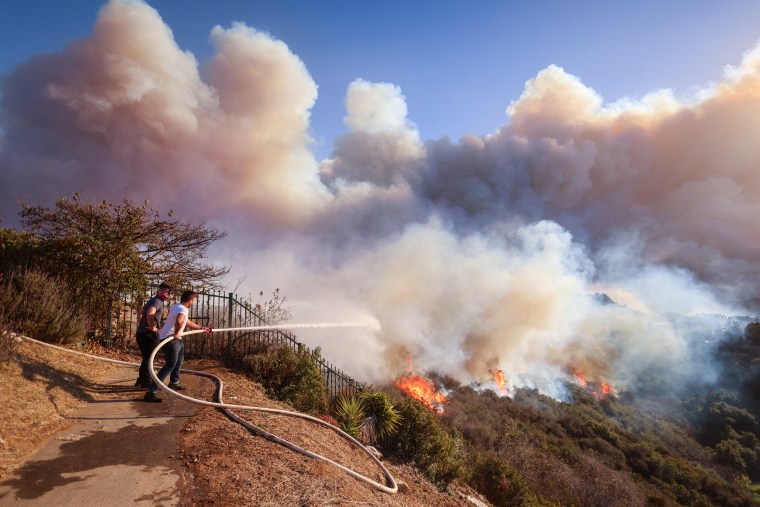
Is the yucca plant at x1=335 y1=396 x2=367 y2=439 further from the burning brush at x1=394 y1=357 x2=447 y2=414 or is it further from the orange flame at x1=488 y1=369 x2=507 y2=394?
the orange flame at x1=488 y1=369 x2=507 y2=394

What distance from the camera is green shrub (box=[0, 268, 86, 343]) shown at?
6953 millimetres

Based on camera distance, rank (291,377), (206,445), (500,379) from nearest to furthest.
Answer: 1. (206,445)
2. (291,377)
3. (500,379)

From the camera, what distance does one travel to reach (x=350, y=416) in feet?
28.2

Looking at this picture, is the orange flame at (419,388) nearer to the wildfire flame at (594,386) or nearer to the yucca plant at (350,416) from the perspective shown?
the yucca plant at (350,416)

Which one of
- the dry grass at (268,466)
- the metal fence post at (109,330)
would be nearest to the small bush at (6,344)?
the dry grass at (268,466)

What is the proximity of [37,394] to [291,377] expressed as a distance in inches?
172

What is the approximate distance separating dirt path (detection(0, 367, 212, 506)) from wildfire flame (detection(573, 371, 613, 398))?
5151cm

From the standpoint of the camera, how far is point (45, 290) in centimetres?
748

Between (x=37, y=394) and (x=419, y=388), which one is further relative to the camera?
(x=419, y=388)

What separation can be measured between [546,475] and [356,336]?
54.4 feet

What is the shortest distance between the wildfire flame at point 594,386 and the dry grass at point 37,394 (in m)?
51.7

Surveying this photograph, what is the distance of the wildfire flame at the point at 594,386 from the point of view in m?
46.6

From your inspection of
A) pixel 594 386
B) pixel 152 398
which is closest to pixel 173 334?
pixel 152 398

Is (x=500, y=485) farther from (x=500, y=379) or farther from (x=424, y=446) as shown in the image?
(x=500, y=379)
